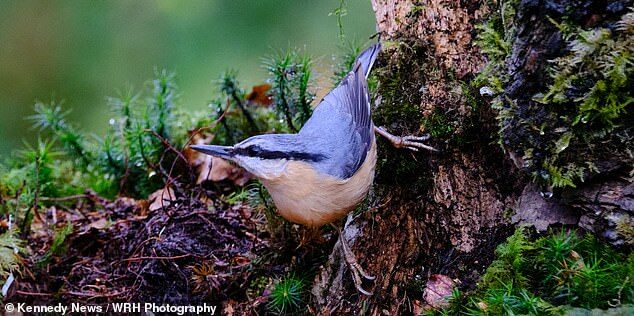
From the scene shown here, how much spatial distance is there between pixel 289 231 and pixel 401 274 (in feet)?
1.80

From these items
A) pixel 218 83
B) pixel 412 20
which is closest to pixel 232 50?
pixel 218 83

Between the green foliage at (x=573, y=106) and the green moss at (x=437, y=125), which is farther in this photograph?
the green moss at (x=437, y=125)

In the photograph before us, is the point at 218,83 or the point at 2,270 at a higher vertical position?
the point at 218,83

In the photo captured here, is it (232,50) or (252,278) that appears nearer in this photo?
(252,278)

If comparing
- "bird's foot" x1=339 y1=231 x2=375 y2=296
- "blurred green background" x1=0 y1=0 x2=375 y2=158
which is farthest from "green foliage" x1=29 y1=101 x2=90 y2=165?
"bird's foot" x1=339 y1=231 x2=375 y2=296

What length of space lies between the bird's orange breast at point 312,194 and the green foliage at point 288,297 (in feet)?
0.94

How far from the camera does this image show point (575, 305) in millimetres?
1838

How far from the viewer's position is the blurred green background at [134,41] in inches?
179

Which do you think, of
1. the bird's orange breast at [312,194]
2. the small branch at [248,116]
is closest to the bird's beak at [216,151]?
the bird's orange breast at [312,194]

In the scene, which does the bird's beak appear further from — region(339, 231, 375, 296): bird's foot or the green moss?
the green moss

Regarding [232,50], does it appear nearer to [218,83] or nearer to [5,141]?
[218,83]

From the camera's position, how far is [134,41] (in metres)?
4.64

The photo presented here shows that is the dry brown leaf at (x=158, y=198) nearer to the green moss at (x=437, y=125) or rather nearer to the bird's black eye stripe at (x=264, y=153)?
the bird's black eye stripe at (x=264, y=153)

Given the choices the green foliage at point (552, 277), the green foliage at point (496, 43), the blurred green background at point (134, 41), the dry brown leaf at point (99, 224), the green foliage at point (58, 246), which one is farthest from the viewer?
the blurred green background at point (134, 41)
